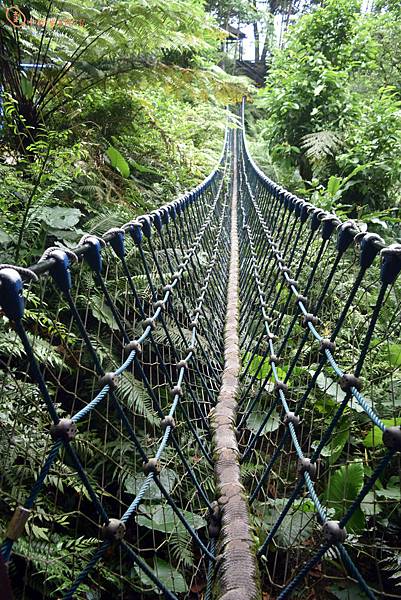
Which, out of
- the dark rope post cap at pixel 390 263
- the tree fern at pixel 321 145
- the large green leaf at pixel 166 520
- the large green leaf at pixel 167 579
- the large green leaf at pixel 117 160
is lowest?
the large green leaf at pixel 167 579

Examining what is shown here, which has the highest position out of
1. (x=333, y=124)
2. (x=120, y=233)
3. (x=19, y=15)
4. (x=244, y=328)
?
(x=333, y=124)

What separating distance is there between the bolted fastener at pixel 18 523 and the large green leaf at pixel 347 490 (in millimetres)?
927

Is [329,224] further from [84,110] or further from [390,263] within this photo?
[84,110]

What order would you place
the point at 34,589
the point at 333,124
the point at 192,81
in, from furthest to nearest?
the point at 333,124
the point at 192,81
the point at 34,589

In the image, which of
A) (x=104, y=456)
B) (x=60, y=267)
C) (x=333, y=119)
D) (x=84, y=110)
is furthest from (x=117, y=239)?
(x=333, y=119)

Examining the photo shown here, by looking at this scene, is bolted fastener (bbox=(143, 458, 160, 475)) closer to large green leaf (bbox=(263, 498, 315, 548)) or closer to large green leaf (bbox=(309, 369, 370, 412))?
large green leaf (bbox=(263, 498, 315, 548))

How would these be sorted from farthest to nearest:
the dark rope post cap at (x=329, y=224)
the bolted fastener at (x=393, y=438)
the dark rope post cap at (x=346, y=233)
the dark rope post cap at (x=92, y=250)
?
the dark rope post cap at (x=329, y=224)
the dark rope post cap at (x=346, y=233)
the dark rope post cap at (x=92, y=250)
the bolted fastener at (x=393, y=438)

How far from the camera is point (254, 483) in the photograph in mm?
1309

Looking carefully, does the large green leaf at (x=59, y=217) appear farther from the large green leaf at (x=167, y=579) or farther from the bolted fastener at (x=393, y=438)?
the bolted fastener at (x=393, y=438)

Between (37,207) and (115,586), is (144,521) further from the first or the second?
(37,207)

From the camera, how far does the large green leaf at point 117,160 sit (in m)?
2.35

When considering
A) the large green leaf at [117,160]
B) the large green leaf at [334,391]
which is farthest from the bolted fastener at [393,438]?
the large green leaf at [117,160]

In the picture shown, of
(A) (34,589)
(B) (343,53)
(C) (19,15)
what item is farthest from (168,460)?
(B) (343,53)

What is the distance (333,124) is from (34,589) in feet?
13.7
